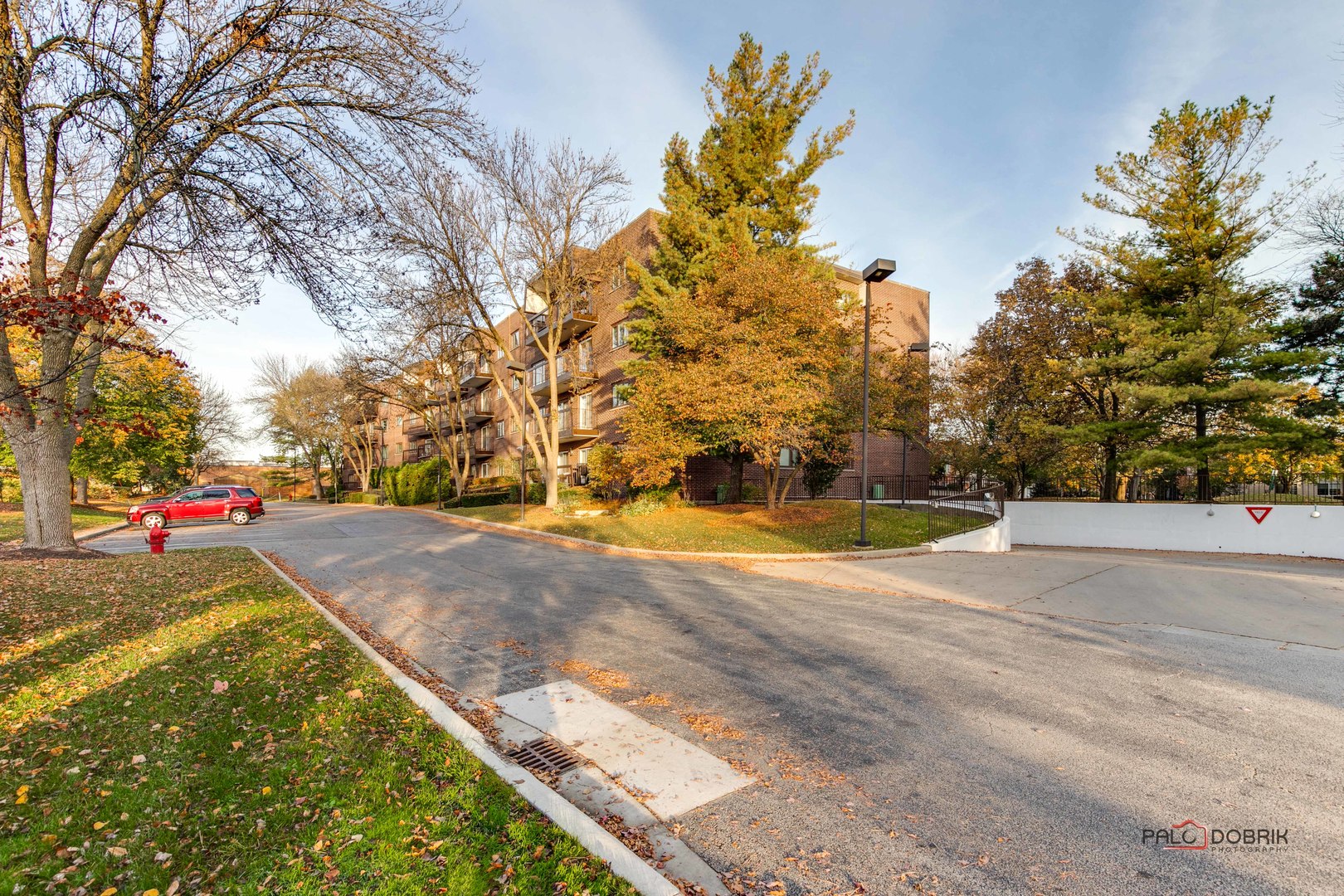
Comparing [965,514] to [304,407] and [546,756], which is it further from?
[304,407]

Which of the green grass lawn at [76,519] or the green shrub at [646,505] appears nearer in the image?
the green grass lawn at [76,519]

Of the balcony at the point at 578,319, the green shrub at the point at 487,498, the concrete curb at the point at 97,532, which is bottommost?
the concrete curb at the point at 97,532

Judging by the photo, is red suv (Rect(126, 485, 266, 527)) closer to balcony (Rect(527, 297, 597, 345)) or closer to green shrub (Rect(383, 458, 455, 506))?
green shrub (Rect(383, 458, 455, 506))

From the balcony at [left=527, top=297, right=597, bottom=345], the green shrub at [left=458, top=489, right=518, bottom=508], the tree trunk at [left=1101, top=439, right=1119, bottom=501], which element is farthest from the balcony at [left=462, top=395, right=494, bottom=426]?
the tree trunk at [left=1101, top=439, right=1119, bottom=501]

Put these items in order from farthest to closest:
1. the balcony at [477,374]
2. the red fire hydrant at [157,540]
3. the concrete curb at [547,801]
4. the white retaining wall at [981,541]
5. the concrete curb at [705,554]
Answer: the balcony at [477,374] → the white retaining wall at [981,541] → the concrete curb at [705,554] → the red fire hydrant at [157,540] → the concrete curb at [547,801]

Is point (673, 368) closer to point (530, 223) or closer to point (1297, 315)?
point (530, 223)

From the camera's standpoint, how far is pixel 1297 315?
19.0 m

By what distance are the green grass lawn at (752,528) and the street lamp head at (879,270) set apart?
664 centimetres

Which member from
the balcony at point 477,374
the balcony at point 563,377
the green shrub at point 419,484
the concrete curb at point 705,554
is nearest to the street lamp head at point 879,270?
the concrete curb at point 705,554

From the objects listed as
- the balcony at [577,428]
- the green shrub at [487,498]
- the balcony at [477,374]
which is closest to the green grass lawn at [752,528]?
the balcony at [577,428]

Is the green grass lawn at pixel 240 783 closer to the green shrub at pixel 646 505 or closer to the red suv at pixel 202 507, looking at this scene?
the green shrub at pixel 646 505

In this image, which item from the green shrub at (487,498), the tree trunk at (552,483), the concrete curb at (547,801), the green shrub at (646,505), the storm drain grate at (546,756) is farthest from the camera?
the green shrub at (487,498)

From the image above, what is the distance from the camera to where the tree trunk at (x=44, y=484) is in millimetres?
10672

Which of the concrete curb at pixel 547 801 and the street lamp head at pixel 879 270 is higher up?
the street lamp head at pixel 879 270
